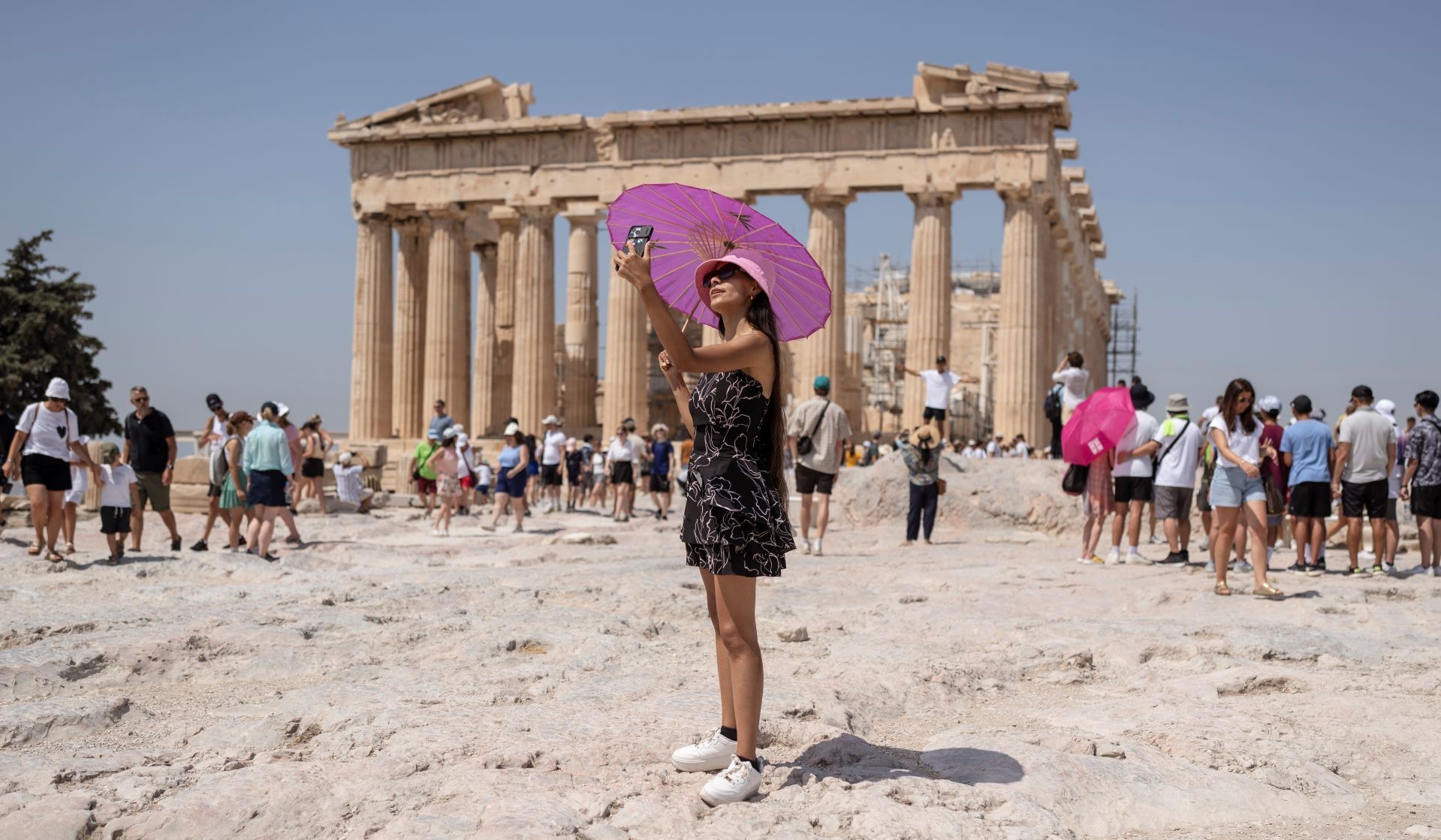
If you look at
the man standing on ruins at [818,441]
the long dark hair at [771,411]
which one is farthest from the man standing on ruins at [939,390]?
the long dark hair at [771,411]

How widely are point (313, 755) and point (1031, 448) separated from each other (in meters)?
26.5

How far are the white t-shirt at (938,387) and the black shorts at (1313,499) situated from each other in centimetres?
659

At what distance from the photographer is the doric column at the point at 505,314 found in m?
37.3

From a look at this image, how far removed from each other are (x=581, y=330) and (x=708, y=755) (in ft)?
108

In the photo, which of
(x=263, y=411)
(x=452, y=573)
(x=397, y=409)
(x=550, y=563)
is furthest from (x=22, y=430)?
(x=397, y=409)

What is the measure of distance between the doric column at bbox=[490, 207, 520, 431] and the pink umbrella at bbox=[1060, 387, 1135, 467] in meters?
26.0

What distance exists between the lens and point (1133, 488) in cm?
1210

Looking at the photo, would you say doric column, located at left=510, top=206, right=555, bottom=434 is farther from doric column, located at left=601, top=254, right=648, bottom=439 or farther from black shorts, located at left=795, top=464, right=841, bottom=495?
black shorts, located at left=795, top=464, right=841, bottom=495

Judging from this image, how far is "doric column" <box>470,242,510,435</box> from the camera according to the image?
3697 cm

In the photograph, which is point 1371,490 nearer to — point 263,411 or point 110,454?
point 263,411

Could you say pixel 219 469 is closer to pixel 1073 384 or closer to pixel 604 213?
pixel 1073 384

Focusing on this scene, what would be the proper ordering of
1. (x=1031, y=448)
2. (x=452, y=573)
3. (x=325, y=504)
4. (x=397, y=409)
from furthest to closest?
(x=397, y=409) < (x=1031, y=448) < (x=325, y=504) < (x=452, y=573)

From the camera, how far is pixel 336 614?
8.06 metres

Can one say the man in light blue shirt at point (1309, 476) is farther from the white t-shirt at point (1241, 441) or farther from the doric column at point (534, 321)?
the doric column at point (534, 321)
